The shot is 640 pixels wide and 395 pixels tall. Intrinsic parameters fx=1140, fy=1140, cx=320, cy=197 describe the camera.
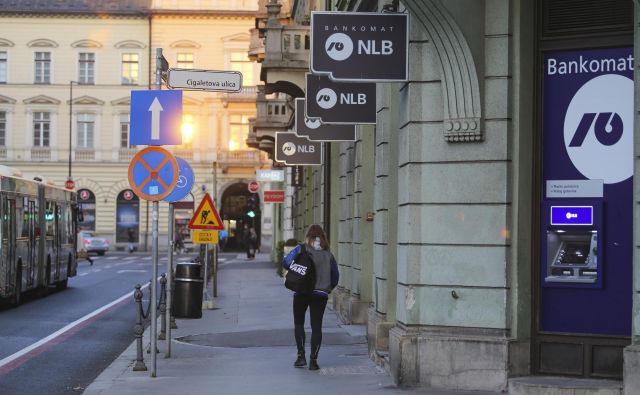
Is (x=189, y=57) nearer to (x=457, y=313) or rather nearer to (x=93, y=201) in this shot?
(x=93, y=201)

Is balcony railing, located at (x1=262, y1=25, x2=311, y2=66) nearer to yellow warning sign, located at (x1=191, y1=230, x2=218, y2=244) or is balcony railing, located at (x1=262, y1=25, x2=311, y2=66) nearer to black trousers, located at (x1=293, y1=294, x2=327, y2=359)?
yellow warning sign, located at (x1=191, y1=230, x2=218, y2=244)

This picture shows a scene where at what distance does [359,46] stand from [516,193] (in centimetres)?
211

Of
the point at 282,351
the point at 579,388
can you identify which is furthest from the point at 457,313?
the point at 282,351

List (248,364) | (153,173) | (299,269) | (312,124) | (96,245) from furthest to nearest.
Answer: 1. (96,245)
2. (312,124)
3. (248,364)
4. (299,269)
5. (153,173)

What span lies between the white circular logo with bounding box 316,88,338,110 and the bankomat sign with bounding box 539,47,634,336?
3.59 metres

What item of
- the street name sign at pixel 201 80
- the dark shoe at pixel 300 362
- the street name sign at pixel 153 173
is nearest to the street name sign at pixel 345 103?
the street name sign at pixel 201 80

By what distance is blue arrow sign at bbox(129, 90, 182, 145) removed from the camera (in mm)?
12867

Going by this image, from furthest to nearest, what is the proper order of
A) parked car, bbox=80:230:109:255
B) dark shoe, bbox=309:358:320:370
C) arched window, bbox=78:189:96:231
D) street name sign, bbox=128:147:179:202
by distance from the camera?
arched window, bbox=78:189:96:231 < parked car, bbox=80:230:109:255 < dark shoe, bbox=309:358:320:370 < street name sign, bbox=128:147:179:202

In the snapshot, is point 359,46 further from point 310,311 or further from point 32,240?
point 32,240

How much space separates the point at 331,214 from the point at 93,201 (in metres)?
55.0

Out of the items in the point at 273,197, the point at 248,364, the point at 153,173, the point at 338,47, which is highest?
the point at 338,47

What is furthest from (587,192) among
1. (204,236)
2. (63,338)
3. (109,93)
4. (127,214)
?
(109,93)

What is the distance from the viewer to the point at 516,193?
10.8 meters

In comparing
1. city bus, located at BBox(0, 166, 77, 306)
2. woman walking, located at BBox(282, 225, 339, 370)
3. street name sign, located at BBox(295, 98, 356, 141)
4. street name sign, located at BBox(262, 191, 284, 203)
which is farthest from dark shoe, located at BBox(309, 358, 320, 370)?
street name sign, located at BBox(262, 191, 284, 203)
